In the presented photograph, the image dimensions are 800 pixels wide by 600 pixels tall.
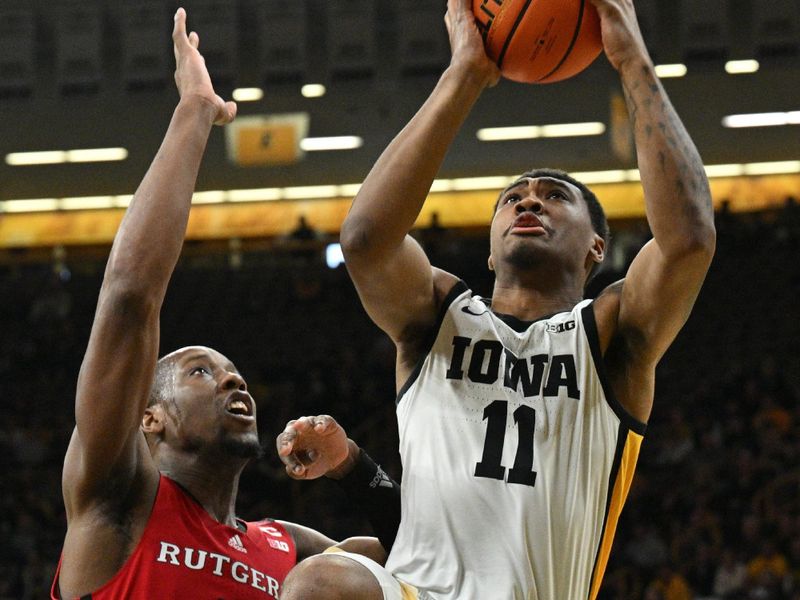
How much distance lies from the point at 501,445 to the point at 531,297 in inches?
20.4

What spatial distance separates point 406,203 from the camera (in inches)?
119

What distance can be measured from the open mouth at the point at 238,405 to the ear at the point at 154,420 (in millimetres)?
251

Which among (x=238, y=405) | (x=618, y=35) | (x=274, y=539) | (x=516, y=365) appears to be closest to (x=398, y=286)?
(x=516, y=365)

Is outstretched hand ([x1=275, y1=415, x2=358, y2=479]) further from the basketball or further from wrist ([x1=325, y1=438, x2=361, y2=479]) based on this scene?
the basketball

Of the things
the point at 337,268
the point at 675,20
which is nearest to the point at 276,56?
the point at 337,268

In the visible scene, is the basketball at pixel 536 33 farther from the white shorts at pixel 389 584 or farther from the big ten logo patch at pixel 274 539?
the big ten logo patch at pixel 274 539

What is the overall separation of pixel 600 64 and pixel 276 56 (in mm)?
4470

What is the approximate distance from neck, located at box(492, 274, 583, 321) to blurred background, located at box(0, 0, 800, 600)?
8907 millimetres

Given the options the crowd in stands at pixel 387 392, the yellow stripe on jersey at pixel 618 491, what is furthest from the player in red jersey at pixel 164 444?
the crowd in stands at pixel 387 392

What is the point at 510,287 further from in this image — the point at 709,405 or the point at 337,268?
the point at 337,268

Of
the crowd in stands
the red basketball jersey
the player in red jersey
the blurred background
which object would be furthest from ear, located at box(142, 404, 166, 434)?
the blurred background

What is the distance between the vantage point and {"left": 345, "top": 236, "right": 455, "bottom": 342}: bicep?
308 cm

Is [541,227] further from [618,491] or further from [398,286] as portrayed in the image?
[618,491]

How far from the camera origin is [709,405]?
14859 millimetres
